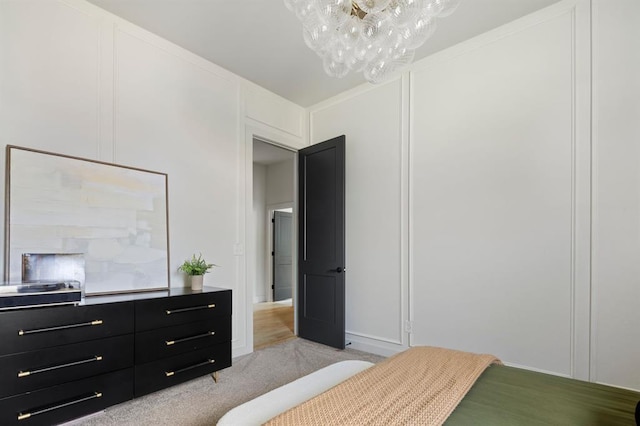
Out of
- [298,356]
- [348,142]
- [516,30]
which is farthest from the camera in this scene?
[348,142]

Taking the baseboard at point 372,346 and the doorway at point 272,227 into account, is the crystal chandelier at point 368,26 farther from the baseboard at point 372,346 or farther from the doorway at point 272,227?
the doorway at point 272,227

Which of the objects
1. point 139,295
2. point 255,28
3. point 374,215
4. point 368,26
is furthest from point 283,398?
point 255,28

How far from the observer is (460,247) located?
3.02 meters

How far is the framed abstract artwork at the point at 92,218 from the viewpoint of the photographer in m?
2.18

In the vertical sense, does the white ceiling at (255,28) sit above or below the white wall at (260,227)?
above

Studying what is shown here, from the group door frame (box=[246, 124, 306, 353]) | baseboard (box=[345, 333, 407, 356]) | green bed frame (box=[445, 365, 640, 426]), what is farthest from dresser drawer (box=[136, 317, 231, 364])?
green bed frame (box=[445, 365, 640, 426])

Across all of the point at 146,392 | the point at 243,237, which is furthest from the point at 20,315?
the point at 243,237

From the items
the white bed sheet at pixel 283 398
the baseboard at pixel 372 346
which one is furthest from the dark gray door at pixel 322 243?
the white bed sheet at pixel 283 398

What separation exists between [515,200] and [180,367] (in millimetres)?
2962

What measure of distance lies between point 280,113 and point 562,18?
9.40ft

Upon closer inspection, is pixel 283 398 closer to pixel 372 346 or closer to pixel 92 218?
pixel 92 218

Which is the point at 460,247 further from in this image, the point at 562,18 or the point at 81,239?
the point at 81,239

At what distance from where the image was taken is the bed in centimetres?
115

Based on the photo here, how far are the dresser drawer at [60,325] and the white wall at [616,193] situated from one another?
3.29 m
